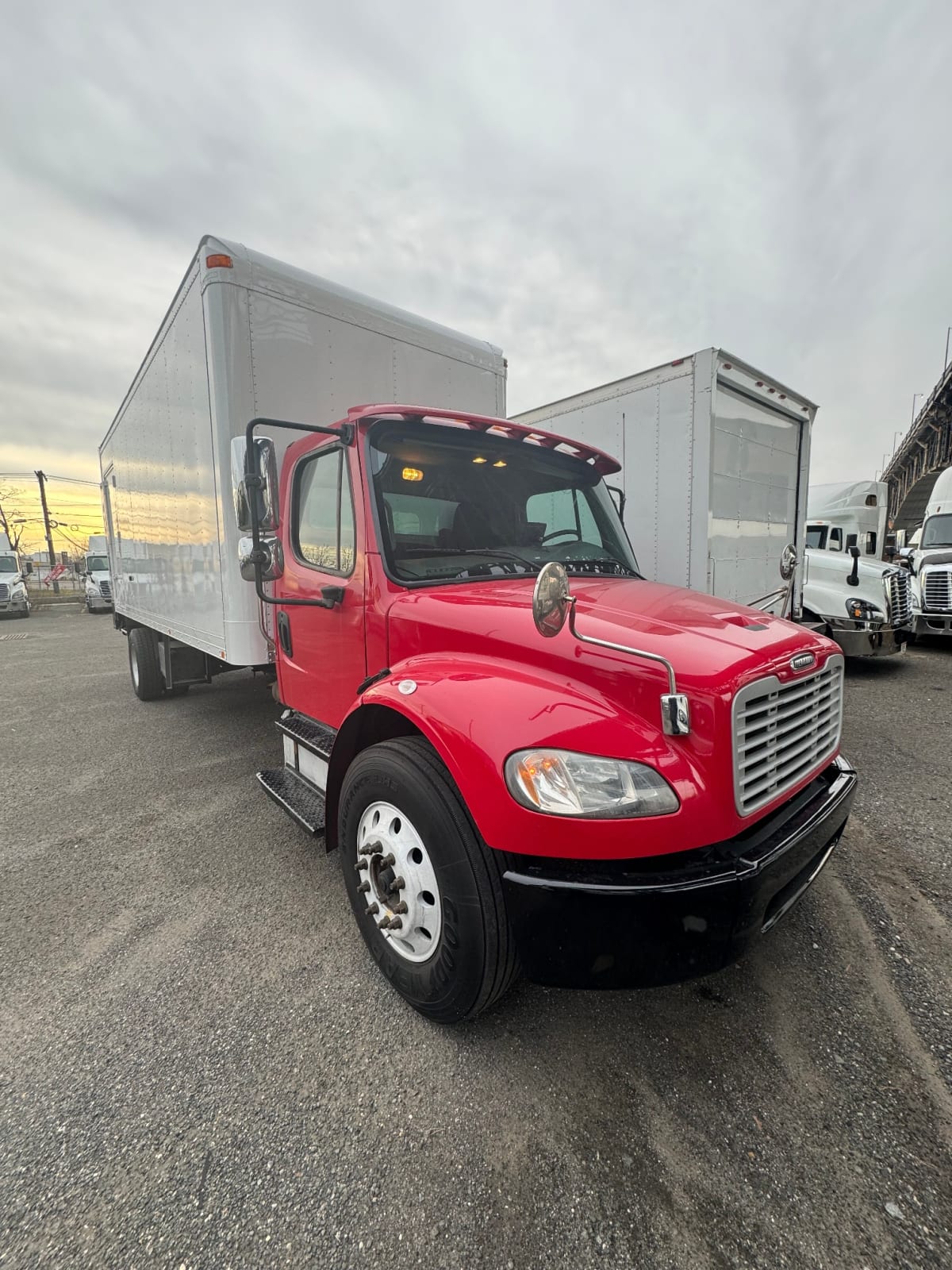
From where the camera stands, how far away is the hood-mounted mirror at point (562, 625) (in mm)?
1680

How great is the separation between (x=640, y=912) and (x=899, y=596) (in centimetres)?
820

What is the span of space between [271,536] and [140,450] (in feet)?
12.6

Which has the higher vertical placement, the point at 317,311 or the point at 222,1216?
the point at 317,311

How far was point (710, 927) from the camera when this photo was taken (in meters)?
1.63

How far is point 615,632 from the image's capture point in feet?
6.40

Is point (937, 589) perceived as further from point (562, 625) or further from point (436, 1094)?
point (436, 1094)

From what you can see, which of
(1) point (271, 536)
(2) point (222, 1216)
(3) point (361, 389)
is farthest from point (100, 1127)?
(3) point (361, 389)

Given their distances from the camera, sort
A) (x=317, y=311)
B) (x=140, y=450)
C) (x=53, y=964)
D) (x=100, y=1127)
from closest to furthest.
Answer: (x=100, y=1127) < (x=53, y=964) < (x=317, y=311) < (x=140, y=450)

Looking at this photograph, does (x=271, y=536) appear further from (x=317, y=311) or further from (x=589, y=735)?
(x=589, y=735)

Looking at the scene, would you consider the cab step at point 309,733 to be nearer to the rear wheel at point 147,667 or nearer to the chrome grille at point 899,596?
the rear wheel at point 147,667

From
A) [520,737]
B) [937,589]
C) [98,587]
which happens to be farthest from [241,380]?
[98,587]

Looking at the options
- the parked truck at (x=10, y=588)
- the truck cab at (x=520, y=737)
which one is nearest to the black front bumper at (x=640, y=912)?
the truck cab at (x=520, y=737)

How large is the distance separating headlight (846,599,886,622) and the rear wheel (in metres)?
8.75

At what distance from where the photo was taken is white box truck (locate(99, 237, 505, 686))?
3.54 metres
